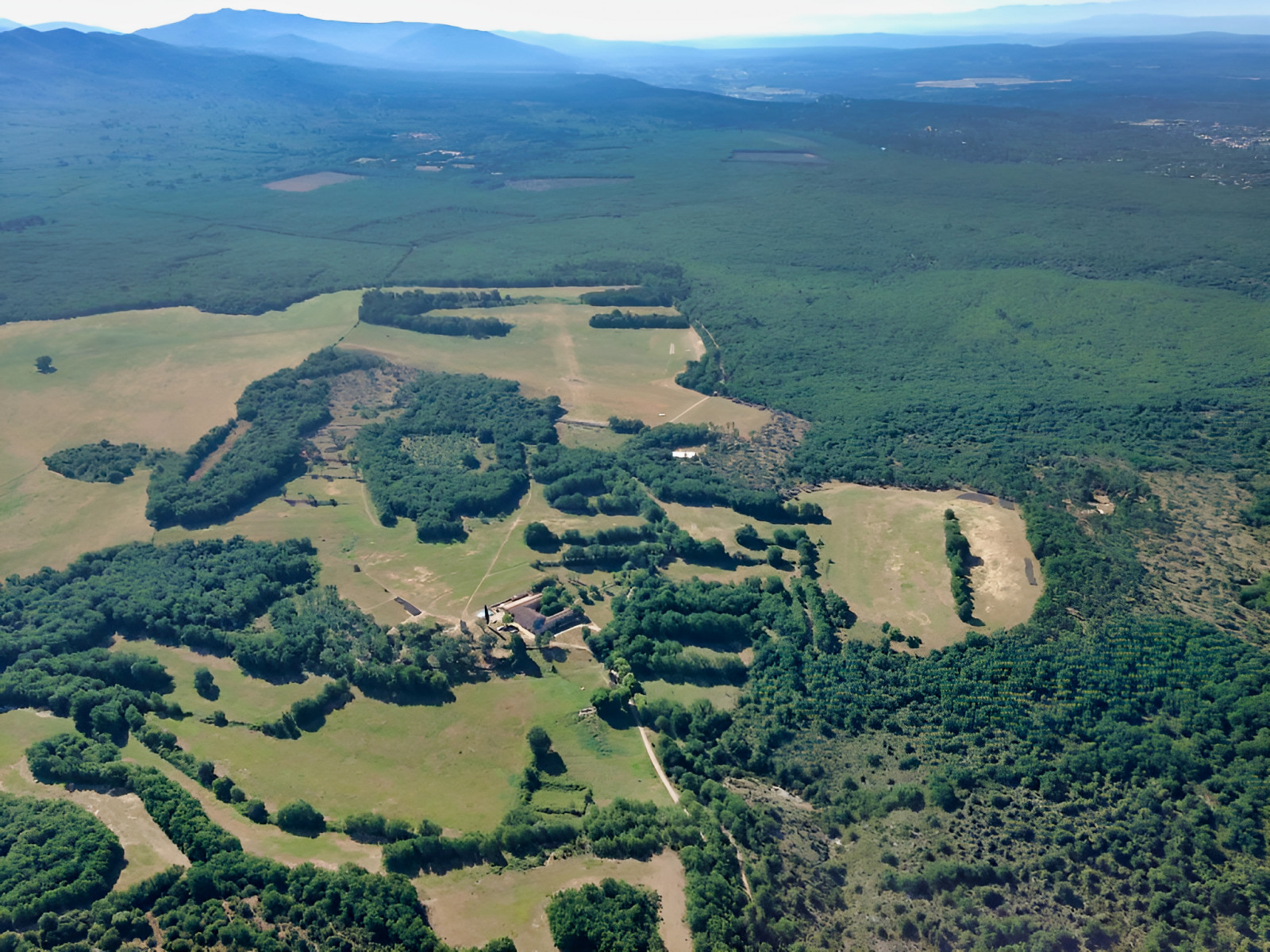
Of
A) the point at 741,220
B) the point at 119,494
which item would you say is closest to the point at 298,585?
the point at 119,494

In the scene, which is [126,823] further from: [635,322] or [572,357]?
[635,322]

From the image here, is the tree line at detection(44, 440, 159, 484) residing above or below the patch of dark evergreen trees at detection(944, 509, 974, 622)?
above

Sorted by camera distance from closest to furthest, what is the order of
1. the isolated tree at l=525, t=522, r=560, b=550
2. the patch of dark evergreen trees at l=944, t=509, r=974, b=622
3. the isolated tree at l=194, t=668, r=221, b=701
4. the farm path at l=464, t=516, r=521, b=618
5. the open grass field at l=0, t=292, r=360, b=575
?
the isolated tree at l=194, t=668, r=221, b=701 < the patch of dark evergreen trees at l=944, t=509, r=974, b=622 < the farm path at l=464, t=516, r=521, b=618 < the isolated tree at l=525, t=522, r=560, b=550 < the open grass field at l=0, t=292, r=360, b=575

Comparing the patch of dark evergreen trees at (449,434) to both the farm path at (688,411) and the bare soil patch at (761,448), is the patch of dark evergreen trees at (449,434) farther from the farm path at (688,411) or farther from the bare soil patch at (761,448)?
the bare soil patch at (761,448)

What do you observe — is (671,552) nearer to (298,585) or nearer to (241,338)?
(298,585)

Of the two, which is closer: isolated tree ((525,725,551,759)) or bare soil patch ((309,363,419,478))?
isolated tree ((525,725,551,759))

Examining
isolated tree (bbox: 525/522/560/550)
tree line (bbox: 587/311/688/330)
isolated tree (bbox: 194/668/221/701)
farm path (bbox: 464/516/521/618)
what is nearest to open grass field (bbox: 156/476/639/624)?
farm path (bbox: 464/516/521/618)

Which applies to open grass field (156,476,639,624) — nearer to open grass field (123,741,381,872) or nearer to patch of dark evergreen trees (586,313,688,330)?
open grass field (123,741,381,872)
